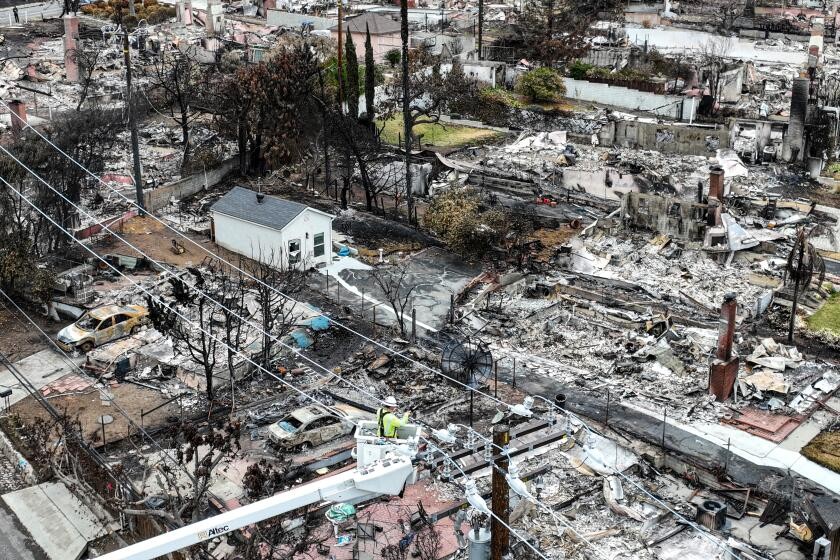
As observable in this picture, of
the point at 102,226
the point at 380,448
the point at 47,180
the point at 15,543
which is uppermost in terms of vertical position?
the point at 380,448

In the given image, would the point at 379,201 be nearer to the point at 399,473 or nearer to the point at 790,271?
the point at 790,271

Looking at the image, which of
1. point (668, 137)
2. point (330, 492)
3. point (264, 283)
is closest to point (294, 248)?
point (264, 283)

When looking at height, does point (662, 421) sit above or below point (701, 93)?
below

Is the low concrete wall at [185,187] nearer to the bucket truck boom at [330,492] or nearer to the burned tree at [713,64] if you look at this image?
the burned tree at [713,64]

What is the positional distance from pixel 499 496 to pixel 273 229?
2073cm

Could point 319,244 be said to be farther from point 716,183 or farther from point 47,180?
point 716,183

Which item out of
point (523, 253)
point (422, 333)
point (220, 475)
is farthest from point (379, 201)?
point (220, 475)

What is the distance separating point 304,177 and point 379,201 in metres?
4.33

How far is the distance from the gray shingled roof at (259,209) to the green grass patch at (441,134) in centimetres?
1449

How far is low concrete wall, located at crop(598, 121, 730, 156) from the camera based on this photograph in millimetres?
47750

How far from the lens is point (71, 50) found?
5931 centimetres

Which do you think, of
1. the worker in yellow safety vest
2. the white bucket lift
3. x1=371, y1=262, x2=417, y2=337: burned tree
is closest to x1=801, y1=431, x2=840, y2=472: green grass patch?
x1=371, y1=262, x2=417, y2=337: burned tree

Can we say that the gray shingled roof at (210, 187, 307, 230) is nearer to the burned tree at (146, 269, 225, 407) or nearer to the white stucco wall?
the white stucco wall

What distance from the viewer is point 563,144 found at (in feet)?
159
